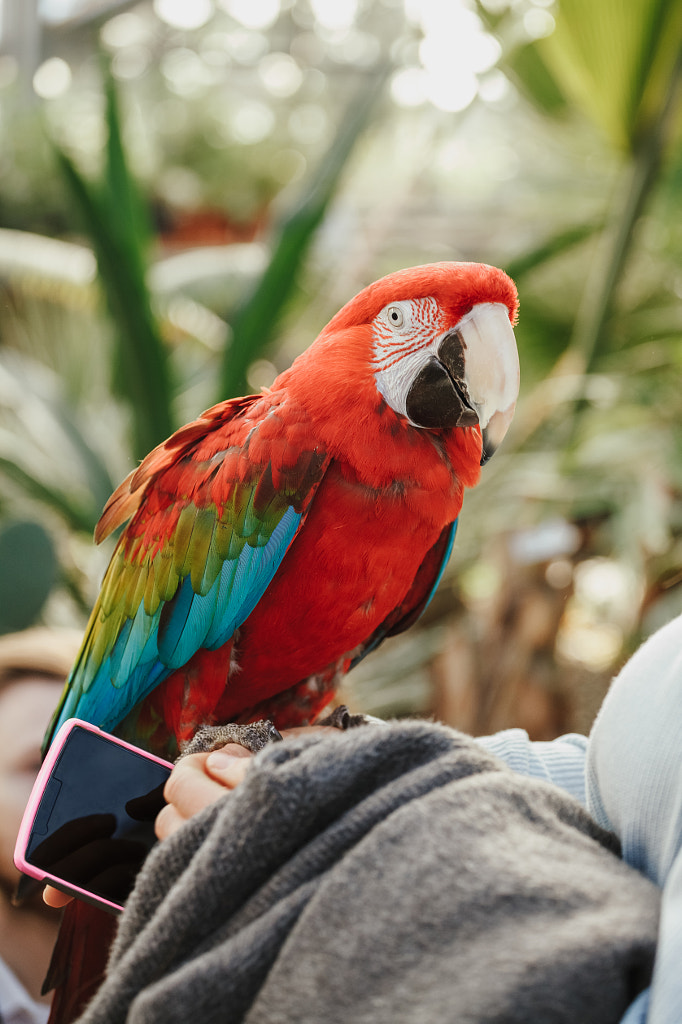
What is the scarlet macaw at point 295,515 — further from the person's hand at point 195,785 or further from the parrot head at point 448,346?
the person's hand at point 195,785

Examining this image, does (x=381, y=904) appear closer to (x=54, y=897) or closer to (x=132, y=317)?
(x=54, y=897)

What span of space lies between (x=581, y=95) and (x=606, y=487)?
681 mm

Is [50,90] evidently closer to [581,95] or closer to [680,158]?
[581,95]

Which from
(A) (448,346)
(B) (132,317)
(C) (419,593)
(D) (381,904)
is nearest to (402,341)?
(A) (448,346)

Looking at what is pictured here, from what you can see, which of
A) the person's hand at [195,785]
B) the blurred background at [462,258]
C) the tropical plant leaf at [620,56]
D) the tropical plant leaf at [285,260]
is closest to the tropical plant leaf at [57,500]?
the blurred background at [462,258]

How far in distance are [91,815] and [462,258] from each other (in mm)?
1344

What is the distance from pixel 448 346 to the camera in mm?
502

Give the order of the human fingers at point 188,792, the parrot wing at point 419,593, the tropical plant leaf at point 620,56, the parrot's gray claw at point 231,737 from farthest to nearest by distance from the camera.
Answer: the tropical plant leaf at point 620,56 < the parrot wing at point 419,593 < the parrot's gray claw at point 231,737 < the human fingers at point 188,792

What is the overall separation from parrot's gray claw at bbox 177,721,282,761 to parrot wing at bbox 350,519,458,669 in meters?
0.13

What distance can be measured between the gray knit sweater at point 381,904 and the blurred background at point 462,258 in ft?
1.89

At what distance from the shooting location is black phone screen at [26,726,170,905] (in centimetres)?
47

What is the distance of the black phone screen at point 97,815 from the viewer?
470mm

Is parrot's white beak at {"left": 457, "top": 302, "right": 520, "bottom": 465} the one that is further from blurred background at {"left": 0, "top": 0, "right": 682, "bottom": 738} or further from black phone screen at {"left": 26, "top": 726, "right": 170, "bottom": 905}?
blurred background at {"left": 0, "top": 0, "right": 682, "bottom": 738}

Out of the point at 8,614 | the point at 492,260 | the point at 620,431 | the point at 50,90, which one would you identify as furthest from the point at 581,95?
the point at 50,90
